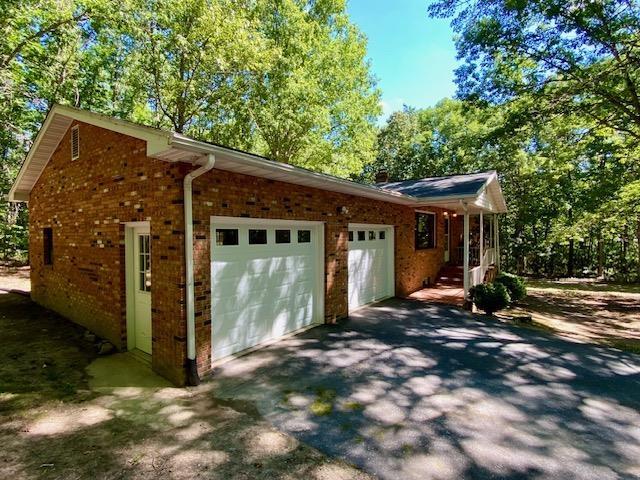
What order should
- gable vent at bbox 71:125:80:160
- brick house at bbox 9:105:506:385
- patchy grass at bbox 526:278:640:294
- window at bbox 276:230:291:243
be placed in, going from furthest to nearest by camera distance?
patchy grass at bbox 526:278:640:294, gable vent at bbox 71:125:80:160, window at bbox 276:230:291:243, brick house at bbox 9:105:506:385

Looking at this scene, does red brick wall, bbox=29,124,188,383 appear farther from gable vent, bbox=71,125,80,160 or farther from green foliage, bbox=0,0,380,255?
green foliage, bbox=0,0,380,255

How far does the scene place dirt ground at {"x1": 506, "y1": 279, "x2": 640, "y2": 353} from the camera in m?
8.50

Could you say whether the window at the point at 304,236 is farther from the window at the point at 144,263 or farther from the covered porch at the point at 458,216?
the covered porch at the point at 458,216

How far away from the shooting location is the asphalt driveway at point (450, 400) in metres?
3.24

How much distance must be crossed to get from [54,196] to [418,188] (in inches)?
416

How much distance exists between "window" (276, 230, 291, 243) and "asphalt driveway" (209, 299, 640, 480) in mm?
1919

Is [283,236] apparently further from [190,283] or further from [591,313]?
[591,313]

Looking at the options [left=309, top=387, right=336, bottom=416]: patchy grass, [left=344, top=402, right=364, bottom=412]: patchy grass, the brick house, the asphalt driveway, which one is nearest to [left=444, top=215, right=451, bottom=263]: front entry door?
the brick house

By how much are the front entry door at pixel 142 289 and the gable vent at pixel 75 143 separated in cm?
257

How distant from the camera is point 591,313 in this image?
37.7 feet

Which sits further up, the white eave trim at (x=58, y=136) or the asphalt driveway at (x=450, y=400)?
the white eave trim at (x=58, y=136)

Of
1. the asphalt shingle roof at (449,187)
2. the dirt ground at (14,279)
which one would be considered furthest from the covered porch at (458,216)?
the dirt ground at (14,279)

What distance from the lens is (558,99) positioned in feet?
34.0

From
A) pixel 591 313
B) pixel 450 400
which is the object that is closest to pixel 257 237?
pixel 450 400
